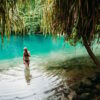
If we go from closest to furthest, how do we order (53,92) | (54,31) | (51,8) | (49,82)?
(51,8) → (54,31) → (53,92) → (49,82)

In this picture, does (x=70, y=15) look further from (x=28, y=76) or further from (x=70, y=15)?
(x=28, y=76)

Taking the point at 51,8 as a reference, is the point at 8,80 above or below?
below

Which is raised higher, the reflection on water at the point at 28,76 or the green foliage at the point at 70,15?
the green foliage at the point at 70,15

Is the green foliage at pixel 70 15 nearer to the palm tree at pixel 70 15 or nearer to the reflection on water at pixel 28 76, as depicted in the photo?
the palm tree at pixel 70 15

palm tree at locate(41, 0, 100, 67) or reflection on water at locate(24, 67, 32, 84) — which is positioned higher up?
palm tree at locate(41, 0, 100, 67)

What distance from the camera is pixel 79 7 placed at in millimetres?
4129

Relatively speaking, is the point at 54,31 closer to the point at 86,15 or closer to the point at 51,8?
the point at 51,8

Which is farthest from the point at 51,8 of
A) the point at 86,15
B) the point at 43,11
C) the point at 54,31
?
the point at 86,15

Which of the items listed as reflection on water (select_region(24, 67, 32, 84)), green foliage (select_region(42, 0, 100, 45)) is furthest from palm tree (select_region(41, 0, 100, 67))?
reflection on water (select_region(24, 67, 32, 84))

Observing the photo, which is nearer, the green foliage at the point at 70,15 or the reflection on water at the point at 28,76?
the green foliage at the point at 70,15

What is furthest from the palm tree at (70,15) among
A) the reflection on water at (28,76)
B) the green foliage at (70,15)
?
the reflection on water at (28,76)

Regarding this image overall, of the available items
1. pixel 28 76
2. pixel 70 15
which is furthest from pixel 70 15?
pixel 28 76

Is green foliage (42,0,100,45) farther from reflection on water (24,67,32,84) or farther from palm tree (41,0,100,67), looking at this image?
reflection on water (24,67,32,84)

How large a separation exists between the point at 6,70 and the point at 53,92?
16.9 feet
